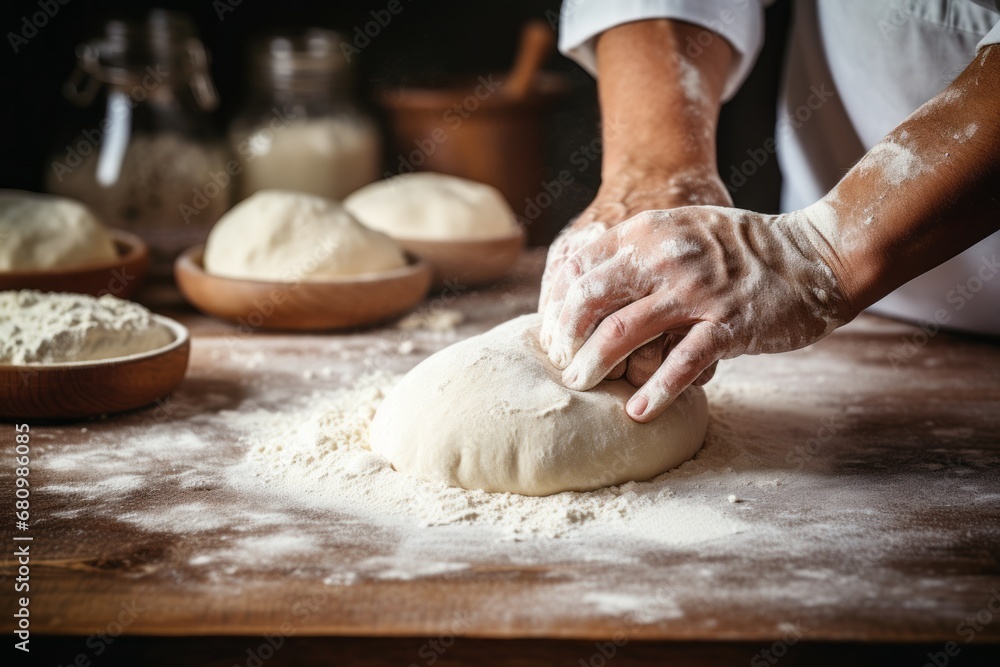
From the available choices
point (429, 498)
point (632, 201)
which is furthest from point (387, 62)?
point (429, 498)

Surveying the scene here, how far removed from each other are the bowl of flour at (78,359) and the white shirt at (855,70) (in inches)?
38.7

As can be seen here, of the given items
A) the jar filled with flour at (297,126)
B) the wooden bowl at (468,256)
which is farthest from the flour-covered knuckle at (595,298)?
the jar filled with flour at (297,126)

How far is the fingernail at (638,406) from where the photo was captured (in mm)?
1163

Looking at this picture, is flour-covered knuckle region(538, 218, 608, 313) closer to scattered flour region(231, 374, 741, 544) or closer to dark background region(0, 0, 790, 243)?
scattered flour region(231, 374, 741, 544)

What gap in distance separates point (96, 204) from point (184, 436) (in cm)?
123

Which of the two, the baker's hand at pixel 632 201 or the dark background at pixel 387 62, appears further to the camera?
the dark background at pixel 387 62

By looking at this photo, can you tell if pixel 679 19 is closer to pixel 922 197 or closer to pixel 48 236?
pixel 922 197

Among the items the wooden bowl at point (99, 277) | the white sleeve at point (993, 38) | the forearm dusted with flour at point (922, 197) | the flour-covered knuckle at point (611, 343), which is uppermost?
the white sleeve at point (993, 38)

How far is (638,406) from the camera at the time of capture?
116cm

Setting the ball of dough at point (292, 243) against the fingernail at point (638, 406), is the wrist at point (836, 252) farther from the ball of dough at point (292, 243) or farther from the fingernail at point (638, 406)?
the ball of dough at point (292, 243)

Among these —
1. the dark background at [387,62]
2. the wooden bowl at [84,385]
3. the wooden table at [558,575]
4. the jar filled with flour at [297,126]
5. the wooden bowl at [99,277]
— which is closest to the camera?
the wooden table at [558,575]

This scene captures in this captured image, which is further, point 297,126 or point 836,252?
point 297,126

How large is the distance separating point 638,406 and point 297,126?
71.1 inches

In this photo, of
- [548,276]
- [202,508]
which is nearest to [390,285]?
[548,276]
